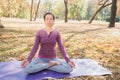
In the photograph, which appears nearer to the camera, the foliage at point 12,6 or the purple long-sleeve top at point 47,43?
the purple long-sleeve top at point 47,43

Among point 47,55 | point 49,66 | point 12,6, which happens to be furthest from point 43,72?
point 12,6

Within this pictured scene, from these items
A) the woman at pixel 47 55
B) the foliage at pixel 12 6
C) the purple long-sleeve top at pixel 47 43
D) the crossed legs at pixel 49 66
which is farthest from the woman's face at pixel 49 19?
the foliage at pixel 12 6

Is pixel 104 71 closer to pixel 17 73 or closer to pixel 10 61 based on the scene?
pixel 17 73

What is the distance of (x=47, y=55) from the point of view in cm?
563

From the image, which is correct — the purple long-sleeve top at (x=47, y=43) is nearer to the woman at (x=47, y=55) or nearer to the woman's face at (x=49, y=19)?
the woman at (x=47, y=55)

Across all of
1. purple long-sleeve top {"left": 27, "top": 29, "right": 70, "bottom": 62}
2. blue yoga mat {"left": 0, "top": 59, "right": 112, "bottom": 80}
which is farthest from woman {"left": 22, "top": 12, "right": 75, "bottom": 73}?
blue yoga mat {"left": 0, "top": 59, "right": 112, "bottom": 80}

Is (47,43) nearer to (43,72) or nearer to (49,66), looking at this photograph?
(49,66)

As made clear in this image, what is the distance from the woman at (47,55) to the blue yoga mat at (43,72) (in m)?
0.11

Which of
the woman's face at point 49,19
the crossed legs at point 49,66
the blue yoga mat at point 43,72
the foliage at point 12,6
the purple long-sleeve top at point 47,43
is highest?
the foliage at point 12,6

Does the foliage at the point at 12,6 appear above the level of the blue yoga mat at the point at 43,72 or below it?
above

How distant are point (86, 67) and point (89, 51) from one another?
219 centimetres

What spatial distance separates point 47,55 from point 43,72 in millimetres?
421

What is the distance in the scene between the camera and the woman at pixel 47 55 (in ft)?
17.7

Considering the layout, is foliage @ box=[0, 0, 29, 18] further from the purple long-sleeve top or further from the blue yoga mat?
the purple long-sleeve top
